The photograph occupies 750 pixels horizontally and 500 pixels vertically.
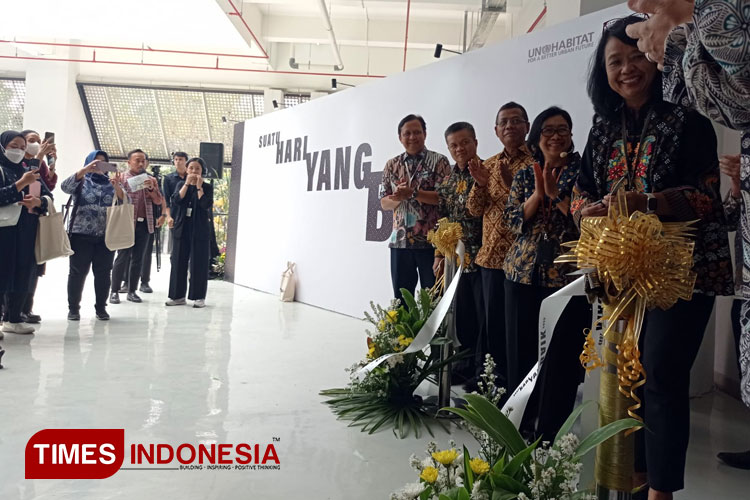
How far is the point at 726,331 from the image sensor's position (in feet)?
11.6

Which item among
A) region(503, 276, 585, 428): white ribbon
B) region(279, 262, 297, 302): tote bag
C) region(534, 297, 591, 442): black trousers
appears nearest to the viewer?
region(503, 276, 585, 428): white ribbon

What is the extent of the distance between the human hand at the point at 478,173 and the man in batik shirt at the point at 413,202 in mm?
725

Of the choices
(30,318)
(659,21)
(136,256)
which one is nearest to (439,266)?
(659,21)

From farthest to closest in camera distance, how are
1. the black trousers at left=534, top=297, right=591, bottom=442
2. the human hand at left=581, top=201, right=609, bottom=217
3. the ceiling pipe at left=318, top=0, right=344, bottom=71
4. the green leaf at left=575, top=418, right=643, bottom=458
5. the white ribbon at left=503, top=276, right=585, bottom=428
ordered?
the ceiling pipe at left=318, top=0, right=344, bottom=71 → the black trousers at left=534, top=297, right=591, bottom=442 → the human hand at left=581, top=201, right=609, bottom=217 → the white ribbon at left=503, top=276, right=585, bottom=428 → the green leaf at left=575, top=418, right=643, bottom=458

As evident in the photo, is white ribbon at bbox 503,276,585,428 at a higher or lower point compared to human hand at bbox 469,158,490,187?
lower

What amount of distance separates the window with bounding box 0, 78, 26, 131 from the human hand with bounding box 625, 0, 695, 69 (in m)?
13.0

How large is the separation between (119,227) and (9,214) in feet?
3.49

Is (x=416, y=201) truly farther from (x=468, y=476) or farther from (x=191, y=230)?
(x=191, y=230)

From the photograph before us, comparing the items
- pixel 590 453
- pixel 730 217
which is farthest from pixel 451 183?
pixel 590 453

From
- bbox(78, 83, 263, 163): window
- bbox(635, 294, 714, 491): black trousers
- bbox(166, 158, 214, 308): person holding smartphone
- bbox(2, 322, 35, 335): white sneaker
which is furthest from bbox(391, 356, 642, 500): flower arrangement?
bbox(78, 83, 263, 163): window

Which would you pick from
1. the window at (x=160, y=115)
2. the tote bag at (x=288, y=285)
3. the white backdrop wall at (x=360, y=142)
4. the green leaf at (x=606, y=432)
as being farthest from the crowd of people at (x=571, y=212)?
the window at (x=160, y=115)

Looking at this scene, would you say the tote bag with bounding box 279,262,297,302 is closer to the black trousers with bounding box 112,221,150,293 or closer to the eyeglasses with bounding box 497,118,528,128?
the black trousers with bounding box 112,221,150,293

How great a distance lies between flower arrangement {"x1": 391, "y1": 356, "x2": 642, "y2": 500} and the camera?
47.7 inches

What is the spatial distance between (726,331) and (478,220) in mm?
1649
